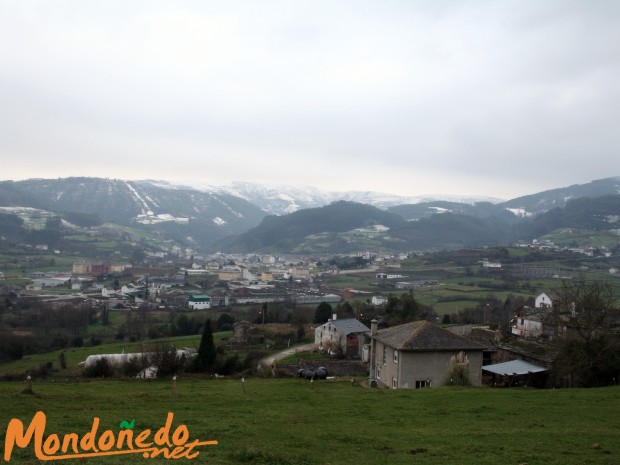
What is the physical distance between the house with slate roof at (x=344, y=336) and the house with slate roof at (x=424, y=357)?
1356 centimetres

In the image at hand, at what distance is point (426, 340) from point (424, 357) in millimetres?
871

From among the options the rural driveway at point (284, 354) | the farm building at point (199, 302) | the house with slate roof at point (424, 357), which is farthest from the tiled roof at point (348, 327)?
the farm building at point (199, 302)

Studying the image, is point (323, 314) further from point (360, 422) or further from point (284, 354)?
point (360, 422)

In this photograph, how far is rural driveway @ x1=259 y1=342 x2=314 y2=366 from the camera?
125 feet

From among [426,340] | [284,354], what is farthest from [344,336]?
[426,340]

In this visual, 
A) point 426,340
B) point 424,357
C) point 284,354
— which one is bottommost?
point 284,354

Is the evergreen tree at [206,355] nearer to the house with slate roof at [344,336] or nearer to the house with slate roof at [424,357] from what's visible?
the house with slate roof at [424,357]

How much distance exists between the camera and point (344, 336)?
137ft

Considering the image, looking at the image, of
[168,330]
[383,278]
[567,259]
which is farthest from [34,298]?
[567,259]

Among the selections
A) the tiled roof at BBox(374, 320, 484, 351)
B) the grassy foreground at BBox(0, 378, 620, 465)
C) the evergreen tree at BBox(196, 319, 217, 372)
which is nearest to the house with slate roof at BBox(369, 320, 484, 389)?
the tiled roof at BBox(374, 320, 484, 351)

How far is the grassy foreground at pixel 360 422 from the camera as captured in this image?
35.2ft

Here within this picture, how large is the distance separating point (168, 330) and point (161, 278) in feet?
176

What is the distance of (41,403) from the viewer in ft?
52.3

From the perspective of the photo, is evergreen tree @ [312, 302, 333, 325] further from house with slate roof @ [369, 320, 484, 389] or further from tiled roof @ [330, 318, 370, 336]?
house with slate roof @ [369, 320, 484, 389]
